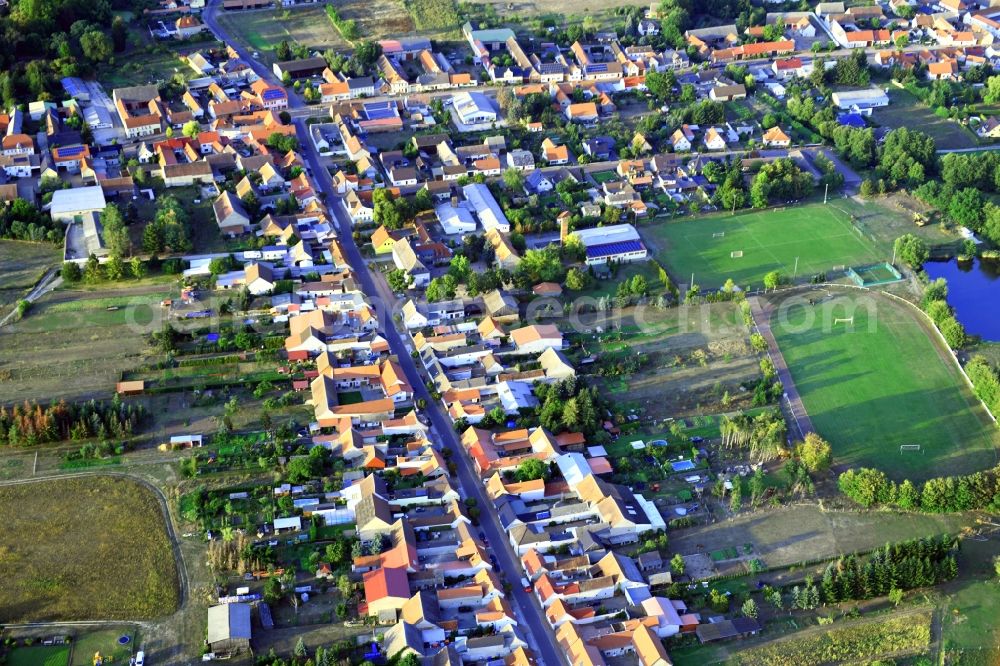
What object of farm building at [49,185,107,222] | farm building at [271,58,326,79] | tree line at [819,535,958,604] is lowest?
tree line at [819,535,958,604]

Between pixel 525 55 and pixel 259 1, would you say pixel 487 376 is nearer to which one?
pixel 525 55

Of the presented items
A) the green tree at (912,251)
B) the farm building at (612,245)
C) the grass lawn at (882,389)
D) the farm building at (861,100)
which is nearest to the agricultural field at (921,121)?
the farm building at (861,100)

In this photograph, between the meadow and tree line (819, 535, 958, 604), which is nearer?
the meadow

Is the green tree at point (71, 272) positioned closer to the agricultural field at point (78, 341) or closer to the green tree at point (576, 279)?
the agricultural field at point (78, 341)

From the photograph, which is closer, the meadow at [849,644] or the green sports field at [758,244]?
the meadow at [849,644]

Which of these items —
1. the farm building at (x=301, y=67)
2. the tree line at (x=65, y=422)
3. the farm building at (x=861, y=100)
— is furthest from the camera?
the farm building at (x=301, y=67)

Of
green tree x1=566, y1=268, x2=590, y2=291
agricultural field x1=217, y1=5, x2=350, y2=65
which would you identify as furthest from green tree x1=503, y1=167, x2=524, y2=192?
agricultural field x1=217, y1=5, x2=350, y2=65

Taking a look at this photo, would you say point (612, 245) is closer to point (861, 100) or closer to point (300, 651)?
point (861, 100)

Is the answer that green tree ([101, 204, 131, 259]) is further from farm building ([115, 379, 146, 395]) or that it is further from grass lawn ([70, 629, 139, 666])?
grass lawn ([70, 629, 139, 666])
